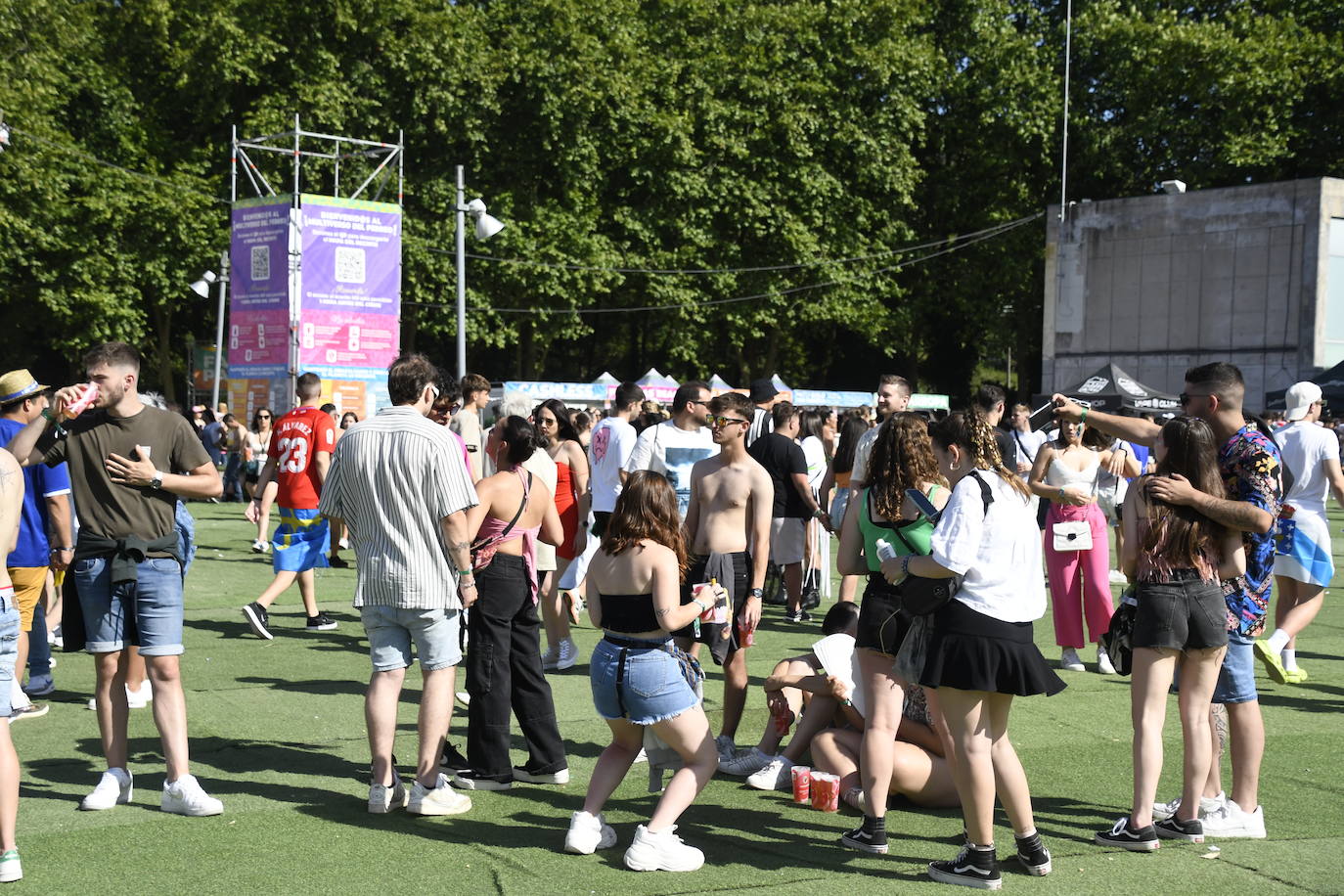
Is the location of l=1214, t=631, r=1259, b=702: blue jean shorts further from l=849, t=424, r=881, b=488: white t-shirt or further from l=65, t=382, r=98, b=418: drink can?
l=65, t=382, r=98, b=418: drink can

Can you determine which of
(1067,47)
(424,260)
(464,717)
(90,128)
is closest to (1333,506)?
(1067,47)

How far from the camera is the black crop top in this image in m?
5.08

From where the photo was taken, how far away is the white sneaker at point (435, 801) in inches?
224

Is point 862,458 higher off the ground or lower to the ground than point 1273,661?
higher

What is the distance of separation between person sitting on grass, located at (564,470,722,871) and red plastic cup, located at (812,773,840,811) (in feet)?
2.84

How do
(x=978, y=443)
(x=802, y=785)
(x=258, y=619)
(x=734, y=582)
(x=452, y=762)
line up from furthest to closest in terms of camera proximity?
(x=258, y=619), (x=734, y=582), (x=452, y=762), (x=802, y=785), (x=978, y=443)

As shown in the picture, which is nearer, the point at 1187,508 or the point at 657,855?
the point at 657,855

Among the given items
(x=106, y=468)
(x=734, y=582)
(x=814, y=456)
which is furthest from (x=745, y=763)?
(x=814, y=456)

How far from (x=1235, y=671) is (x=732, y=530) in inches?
93.1

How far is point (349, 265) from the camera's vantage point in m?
21.0

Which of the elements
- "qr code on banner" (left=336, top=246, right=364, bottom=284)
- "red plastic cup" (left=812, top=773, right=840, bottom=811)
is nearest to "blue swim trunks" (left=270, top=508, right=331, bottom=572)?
"red plastic cup" (left=812, top=773, right=840, bottom=811)

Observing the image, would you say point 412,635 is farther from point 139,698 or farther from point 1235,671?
point 1235,671

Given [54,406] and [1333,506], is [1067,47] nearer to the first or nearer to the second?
[1333,506]

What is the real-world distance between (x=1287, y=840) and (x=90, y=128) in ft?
108
